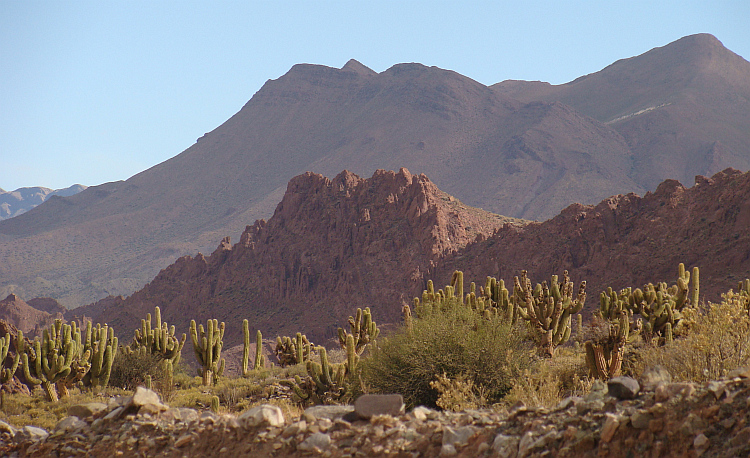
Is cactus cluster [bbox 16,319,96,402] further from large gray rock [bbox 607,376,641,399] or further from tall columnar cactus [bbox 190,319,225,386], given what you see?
large gray rock [bbox 607,376,641,399]

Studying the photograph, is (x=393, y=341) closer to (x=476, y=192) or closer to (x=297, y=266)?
(x=297, y=266)

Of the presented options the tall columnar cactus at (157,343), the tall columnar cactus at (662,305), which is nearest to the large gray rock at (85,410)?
the tall columnar cactus at (662,305)

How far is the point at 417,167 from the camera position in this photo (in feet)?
527

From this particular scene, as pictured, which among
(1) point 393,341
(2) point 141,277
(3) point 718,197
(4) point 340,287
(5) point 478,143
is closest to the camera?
(1) point 393,341

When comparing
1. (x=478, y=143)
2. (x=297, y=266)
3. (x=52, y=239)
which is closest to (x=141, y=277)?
(x=52, y=239)

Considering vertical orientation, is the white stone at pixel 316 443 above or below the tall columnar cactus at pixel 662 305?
above

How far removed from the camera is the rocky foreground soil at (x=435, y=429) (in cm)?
583

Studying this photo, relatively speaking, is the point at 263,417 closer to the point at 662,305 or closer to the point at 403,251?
the point at 662,305

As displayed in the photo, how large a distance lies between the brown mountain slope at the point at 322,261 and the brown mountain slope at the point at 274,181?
52265 mm

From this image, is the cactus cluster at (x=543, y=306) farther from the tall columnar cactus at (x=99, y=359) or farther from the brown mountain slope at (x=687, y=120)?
the brown mountain slope at (x=687, y=120)

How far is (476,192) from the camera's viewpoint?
14962 centimetres

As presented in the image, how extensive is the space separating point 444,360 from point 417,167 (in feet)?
493

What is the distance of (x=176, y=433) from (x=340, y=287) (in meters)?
51.3

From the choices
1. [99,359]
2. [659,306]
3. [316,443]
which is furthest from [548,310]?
[99,359]
